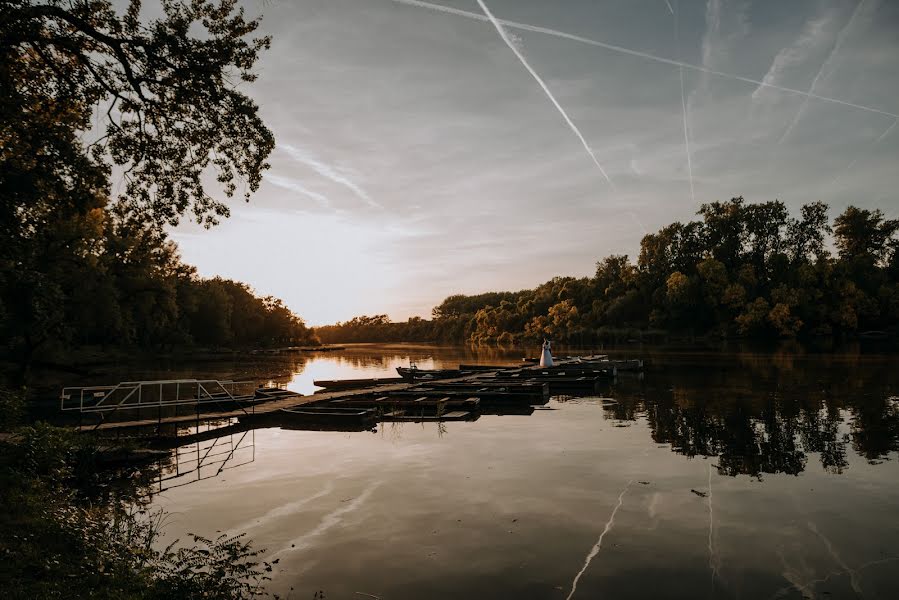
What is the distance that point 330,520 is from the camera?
35.2 ft

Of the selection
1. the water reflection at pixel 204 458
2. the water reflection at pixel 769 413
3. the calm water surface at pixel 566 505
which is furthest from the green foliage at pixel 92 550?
the water reflection at pixel 769 413

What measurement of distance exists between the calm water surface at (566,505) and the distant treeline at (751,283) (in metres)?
88.4

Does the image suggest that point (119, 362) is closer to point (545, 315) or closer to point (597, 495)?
point (597, 495)

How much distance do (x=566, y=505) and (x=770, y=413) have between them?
15.6m

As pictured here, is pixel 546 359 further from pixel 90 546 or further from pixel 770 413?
pixel 90 546

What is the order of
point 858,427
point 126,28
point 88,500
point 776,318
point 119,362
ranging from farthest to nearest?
point 776,318
point 119,362
point 858,427
point 126,28
point 88,500

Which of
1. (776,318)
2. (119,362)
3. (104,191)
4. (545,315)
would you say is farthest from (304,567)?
(545,315)

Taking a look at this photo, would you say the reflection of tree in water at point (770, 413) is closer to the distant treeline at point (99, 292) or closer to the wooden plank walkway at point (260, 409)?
the wooden plank walkway at point (260, 409)

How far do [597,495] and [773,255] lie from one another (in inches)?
4506

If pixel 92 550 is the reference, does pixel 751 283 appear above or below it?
above

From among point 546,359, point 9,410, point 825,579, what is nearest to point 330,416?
point 9,410

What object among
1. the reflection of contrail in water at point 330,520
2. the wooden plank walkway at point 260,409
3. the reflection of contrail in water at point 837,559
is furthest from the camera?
the wooden plank walkway at point 260,409

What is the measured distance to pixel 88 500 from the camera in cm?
1199

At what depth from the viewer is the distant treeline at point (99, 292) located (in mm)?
31406
